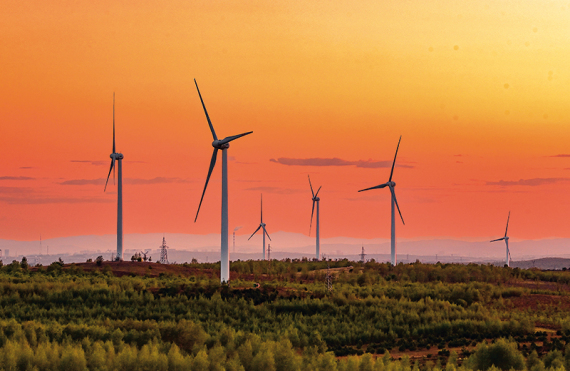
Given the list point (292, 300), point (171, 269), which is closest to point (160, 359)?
point (292, 300)

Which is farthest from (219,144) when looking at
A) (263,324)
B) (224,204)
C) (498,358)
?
(498,358)

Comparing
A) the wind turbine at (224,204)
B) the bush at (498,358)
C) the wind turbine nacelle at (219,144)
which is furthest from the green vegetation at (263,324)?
the wind turbine nacelle at (219,144)

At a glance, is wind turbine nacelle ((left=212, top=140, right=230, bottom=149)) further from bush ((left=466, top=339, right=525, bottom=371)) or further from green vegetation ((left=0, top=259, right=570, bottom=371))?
bush ((left=466, top=339, right=525, bottom=371))

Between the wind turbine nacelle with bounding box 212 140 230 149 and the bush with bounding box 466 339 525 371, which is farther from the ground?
the wind turbine nacelle with bounding box 212 140 230 149

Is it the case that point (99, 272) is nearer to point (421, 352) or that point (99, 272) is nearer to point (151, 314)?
point (151, 314)

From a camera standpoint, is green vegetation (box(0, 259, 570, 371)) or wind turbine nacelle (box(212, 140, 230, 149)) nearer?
green vegetation (box(0, 259, 570, 371))

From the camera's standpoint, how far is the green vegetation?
1502 inches

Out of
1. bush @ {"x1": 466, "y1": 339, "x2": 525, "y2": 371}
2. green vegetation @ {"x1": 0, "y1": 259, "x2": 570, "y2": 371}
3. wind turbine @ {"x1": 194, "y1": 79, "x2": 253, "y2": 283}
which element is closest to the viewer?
green vegetation @ {"x1": 0, "y1": 259, "x2": 570, "y2": 371}

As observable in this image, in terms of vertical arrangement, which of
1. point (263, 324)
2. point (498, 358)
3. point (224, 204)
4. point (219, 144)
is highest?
point (219, 144)

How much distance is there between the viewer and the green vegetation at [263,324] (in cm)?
3816

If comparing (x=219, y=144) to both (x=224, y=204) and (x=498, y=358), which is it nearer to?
(x=224, y=204)

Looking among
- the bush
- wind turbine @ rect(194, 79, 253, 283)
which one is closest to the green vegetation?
the bush

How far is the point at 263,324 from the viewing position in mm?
56875

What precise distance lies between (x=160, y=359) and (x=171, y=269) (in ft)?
190
